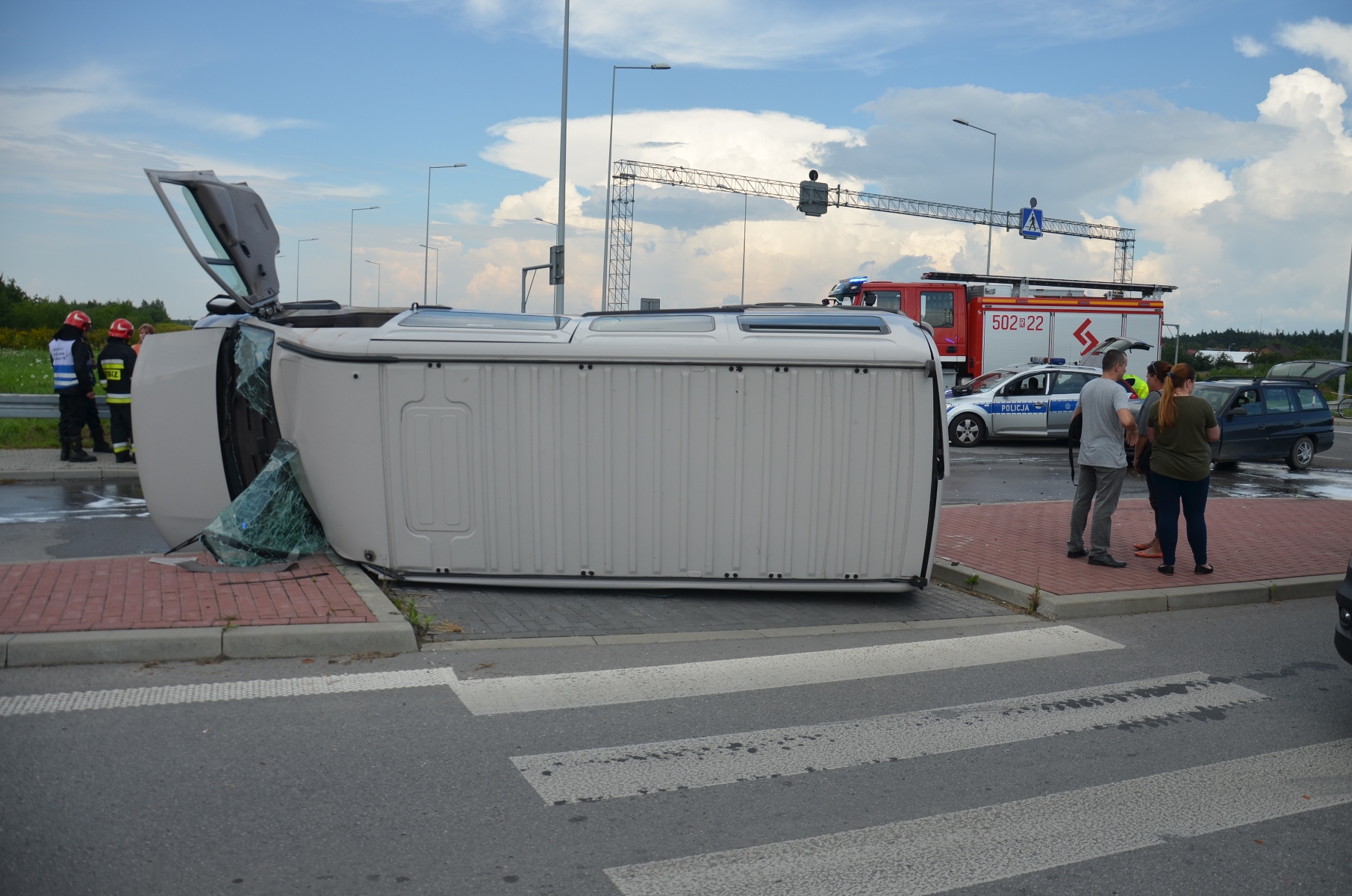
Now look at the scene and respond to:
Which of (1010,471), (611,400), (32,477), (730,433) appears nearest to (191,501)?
(611,400)

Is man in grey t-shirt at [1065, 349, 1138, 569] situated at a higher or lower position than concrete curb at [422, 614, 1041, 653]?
higher

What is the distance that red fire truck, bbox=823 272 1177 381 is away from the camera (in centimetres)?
2625

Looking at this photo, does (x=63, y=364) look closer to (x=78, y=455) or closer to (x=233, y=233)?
(x=78, y=455)

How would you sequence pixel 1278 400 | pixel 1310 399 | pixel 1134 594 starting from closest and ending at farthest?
pixel 1134 594 → pixel 1278 400 → pixel 1310 399

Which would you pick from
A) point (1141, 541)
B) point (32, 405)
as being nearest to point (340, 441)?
point (1141, 541)

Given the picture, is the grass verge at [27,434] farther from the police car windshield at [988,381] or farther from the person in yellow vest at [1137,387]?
the person in yellow vest at [1137,387]

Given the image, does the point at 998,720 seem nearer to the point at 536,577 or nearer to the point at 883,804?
the point at 883,804

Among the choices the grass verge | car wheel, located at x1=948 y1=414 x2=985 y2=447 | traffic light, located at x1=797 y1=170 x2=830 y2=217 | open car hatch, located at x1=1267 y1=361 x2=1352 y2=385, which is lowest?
the grass verge

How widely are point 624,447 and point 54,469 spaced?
9.90m

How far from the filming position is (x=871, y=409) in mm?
6848

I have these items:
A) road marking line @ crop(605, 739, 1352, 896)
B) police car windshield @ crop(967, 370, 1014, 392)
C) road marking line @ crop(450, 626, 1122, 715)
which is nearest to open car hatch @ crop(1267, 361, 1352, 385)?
police car windshield @ crop(967, 370, 1014, 392)

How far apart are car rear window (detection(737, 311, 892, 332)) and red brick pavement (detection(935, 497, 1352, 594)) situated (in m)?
2.41

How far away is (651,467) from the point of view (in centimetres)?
690

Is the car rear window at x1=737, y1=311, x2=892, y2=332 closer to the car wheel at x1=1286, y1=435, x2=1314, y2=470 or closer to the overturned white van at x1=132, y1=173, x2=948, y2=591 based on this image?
the overturned white van at x1=132, y1=173, x2=948, y2=591
